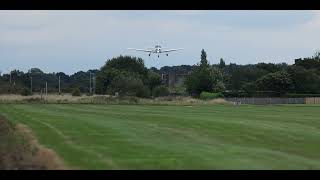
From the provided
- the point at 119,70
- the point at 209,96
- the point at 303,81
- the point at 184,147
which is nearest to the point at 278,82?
the point at 303,81

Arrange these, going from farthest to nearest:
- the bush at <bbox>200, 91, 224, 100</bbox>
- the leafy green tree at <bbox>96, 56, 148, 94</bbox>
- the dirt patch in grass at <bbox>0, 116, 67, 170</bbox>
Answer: the leafy green tree at <bbox>96, 56, 148, 94</bbox> < the bush at <bbox>200, 91, 224, 100</bbox> < the dirt patch in grass at <bbox>0, 116, 67, 170</bbox>

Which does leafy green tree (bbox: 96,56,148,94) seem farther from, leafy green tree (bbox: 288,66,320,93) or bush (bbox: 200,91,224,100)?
leafy green tree (bbox: 288,66,320,93)

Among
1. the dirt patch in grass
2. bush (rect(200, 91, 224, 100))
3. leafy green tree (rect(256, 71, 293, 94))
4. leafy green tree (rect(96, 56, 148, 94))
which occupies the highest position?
leafy green tree (rect(96, 56, 148, 94))

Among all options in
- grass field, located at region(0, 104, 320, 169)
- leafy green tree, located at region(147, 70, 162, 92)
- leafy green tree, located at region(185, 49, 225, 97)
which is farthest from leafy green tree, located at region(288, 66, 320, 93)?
grass field, located at region(0, 104, 320, 169)

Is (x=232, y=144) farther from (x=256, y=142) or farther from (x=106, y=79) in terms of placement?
(x=106, y=79)

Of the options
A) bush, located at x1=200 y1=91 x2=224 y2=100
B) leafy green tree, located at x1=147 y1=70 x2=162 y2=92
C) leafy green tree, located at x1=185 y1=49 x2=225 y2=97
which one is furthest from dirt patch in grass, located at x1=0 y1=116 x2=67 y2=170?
leafy green tree, located at x1=147 y1=70 x2=162 y2=92

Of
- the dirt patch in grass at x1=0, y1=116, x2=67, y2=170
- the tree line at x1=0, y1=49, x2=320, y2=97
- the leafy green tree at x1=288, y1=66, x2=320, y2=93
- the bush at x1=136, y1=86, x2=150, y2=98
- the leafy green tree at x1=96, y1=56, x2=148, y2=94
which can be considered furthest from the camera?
the leafy green tree at x1=96, y1=56, x2=148, y2=94

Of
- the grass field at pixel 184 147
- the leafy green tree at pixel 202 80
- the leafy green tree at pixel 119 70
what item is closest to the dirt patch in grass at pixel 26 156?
the grass field at pixel 184 147

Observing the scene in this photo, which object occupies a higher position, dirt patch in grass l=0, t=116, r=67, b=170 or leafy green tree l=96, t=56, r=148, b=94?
leafy green tree l=96, t=56, r=148, b=94

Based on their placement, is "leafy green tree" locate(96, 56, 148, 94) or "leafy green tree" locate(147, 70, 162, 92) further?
"leafy green tree" locate(147, 70, 162, 92)

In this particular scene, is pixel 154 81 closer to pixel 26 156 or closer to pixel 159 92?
pixel 159 92

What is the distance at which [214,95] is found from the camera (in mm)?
117750
